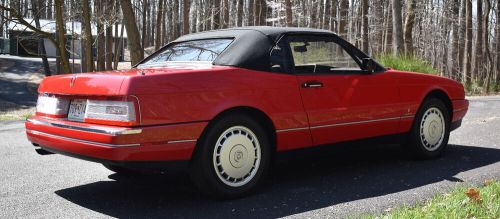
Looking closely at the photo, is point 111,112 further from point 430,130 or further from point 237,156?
point 430,130

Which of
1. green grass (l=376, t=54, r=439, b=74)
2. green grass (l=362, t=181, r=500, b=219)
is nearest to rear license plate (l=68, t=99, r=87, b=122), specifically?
green grass (l=362, t=181, r=500, b=219)

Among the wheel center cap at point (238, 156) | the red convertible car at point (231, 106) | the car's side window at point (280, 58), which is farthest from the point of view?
the car's side window at point (280, 58)

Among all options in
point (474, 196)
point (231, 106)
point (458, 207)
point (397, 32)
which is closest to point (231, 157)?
point (231, 106)

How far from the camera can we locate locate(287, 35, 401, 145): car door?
4.69m

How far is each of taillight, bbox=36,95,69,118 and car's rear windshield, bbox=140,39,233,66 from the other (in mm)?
1047

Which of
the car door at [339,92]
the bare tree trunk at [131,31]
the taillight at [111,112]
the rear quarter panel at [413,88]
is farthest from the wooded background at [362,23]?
the taillight at [111,112]

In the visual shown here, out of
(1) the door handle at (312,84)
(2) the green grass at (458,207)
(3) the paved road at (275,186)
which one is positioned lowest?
(3) the paved road at (275,186)

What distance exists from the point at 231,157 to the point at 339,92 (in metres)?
1.39

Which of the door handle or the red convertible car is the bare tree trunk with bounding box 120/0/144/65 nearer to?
the red convertible car

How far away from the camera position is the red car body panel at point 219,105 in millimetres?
3672

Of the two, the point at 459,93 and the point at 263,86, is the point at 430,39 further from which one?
the point at 263,86

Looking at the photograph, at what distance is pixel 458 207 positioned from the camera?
11.4 feet

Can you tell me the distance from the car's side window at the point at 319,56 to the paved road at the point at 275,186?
813 mm

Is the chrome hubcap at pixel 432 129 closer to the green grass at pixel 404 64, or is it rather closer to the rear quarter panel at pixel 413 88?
the rear quarter panel at pixel 413 88
